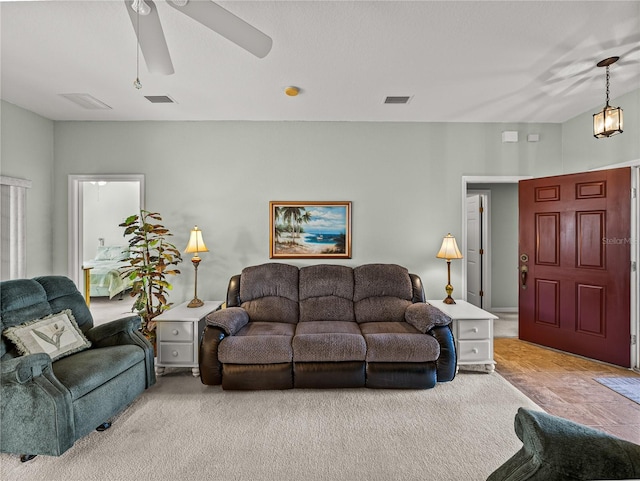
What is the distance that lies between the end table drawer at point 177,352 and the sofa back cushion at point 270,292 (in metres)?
0.64

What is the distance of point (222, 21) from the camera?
1.80 m

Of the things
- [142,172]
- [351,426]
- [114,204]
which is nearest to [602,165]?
[351,426]

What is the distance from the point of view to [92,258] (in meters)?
7.24

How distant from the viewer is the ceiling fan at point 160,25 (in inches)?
64.4

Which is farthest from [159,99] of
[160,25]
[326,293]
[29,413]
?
[29,413]

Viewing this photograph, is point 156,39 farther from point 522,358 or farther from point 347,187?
point 522,358

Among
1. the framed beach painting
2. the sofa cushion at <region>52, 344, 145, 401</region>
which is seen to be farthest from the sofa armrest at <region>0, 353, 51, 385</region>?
the framed beach painting

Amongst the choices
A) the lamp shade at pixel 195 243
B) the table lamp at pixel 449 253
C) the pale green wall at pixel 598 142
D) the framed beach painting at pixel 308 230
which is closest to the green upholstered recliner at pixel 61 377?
the lamp shade at pixel 195 243

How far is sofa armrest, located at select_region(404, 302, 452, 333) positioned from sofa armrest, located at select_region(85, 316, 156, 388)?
7.67 ft

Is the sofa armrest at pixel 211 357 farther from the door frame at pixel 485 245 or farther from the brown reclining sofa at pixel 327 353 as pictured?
the door frame at pixel 485 245

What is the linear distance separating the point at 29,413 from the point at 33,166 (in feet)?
9.77

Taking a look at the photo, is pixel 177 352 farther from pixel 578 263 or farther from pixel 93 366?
pixel 578 263

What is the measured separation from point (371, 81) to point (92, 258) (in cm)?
680

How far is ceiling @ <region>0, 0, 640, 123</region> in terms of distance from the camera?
2164mm
